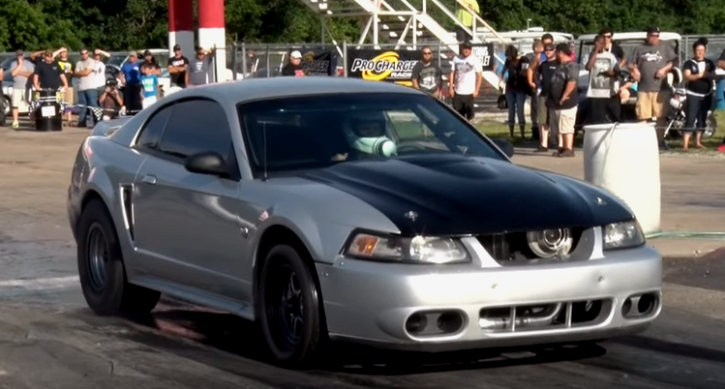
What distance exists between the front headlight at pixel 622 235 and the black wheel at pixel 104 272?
3326 millimetres

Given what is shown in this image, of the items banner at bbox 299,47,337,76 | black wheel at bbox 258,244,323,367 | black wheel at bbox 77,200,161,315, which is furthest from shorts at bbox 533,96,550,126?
black wheel at bbox 258,244,323,367

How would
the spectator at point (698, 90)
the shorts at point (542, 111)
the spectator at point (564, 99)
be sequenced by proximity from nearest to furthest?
1. the spectator at point (564, 99)
2. the spectator at point (698, 90)
3. the shorts at point (542, 111)

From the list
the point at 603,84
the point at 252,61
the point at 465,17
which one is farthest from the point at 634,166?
the point at 465,17

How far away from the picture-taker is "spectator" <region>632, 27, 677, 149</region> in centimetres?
2031

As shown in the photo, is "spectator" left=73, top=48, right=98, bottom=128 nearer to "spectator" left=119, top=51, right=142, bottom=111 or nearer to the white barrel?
"spectator" left=119, top=51, right=142, bottom=111

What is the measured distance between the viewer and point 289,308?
7.31m

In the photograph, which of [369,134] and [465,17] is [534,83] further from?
[465,17]

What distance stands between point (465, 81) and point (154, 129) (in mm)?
14929

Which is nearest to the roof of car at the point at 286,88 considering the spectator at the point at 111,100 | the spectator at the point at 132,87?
the spectator at the point at 132,87

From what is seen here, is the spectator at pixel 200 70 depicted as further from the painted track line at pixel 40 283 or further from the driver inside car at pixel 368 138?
the driver inside car at pixel 368 138

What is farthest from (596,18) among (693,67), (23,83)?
(693,67)

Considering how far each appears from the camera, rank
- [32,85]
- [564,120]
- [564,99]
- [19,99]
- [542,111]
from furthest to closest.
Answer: [19,99]
[32,85]
[542,111]
[564,120]
[564,99]

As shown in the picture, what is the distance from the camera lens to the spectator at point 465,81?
23.4m

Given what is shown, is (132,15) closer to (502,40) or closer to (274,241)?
(502,40)
